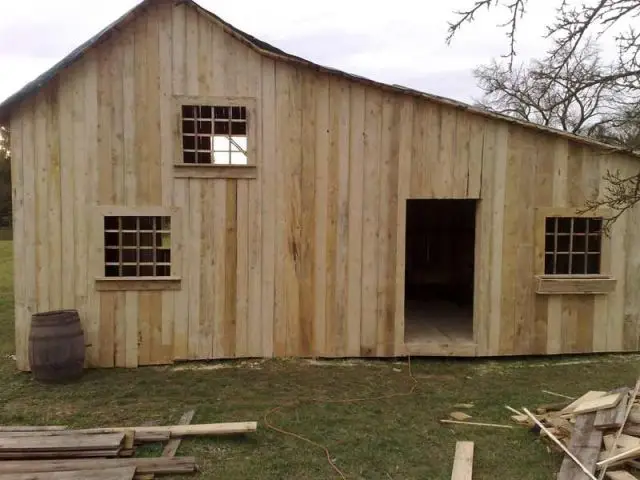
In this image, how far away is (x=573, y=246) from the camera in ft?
23.7

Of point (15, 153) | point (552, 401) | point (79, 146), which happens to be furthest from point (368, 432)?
point (15, 153)

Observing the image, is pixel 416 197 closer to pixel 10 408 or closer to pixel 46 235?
pixel 46 235

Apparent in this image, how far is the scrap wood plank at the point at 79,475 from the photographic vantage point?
3725 mm

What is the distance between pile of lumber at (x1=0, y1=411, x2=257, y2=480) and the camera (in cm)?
383

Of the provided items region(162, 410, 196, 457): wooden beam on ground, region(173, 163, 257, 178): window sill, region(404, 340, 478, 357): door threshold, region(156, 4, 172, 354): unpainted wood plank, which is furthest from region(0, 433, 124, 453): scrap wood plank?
region(404, 340, 478, 357): door threshold

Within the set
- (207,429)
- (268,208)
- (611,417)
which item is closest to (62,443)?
(207,429)

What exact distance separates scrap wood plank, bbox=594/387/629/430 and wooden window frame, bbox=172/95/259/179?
462cm

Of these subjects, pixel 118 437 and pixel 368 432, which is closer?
pixel 118 437

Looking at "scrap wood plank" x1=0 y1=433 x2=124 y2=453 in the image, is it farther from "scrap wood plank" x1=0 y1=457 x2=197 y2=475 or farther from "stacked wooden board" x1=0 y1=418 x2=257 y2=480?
"scrap wood plank" x1=0 y1=457 x2=197 y2=475

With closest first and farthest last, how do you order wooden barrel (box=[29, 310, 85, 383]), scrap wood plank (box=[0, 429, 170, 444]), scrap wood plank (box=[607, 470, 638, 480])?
scrap wood plank (box=[607, 470, 638, 480]) < scrap wood plank (box=[0, 429, 170, 444]) < wooden barrel (box=[29, 310, 85, 383])

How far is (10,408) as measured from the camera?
5.47 meters

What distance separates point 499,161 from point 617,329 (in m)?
2.88

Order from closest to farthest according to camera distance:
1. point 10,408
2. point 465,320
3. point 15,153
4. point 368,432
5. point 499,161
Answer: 1. point 368,432
2. point 10,408
3. point 15,153
4. point 499,161
5. point 465,320

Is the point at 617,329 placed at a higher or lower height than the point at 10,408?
higher
